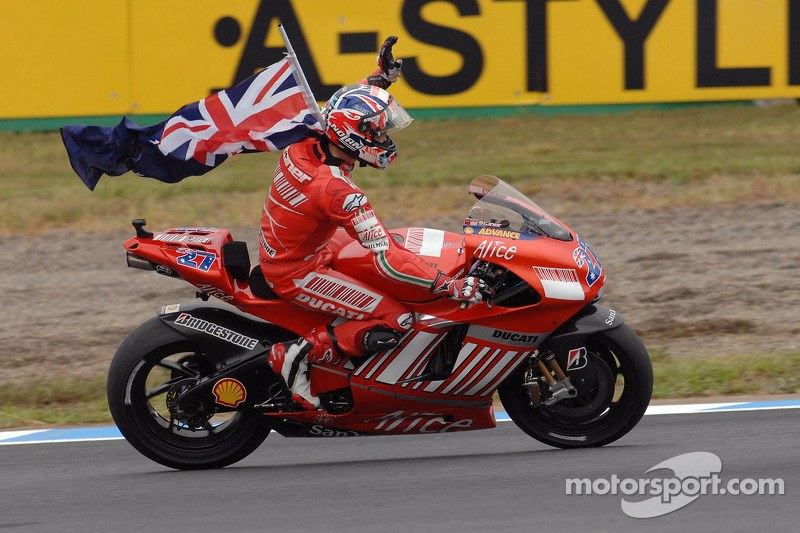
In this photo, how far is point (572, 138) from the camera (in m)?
14.5

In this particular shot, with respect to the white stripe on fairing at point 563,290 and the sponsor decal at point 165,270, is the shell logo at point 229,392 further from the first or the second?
the white stripe on fairing at point 563,290

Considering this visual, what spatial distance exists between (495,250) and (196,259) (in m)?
1.42

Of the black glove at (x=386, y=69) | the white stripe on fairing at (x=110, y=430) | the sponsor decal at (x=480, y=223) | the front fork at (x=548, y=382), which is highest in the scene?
the black glove at (x=386, y=69)

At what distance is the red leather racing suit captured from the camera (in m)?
5.49

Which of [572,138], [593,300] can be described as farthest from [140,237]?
[572,138]

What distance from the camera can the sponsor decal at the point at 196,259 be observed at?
5734 millimetres

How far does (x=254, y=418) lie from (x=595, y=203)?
670cm

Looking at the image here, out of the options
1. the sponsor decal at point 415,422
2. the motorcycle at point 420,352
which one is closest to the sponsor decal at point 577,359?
the motorcycle at point 420,352

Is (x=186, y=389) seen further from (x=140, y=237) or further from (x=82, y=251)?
(x=82, y=251)

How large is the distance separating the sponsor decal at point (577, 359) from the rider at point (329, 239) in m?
0.61

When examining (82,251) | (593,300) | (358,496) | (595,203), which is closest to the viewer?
(358,496)

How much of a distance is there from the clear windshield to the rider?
1.27 ft

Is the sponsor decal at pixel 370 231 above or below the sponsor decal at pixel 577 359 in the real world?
above

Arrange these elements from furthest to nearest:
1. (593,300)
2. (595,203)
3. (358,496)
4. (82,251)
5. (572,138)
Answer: (572,138) < (595,203) < (82,251) < (593,300) < (358,496)
